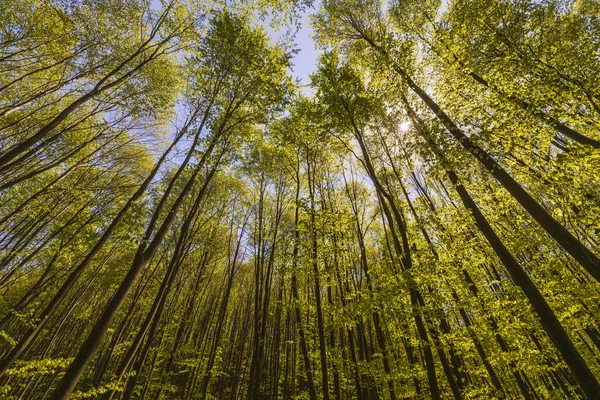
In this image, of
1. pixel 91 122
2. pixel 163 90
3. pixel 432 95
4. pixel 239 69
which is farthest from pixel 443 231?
pixel 91 122

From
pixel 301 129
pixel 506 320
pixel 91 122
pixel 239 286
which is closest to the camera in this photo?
pixel 506 320

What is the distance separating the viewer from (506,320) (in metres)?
7.05

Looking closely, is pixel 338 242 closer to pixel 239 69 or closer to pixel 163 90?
pixel 239 69

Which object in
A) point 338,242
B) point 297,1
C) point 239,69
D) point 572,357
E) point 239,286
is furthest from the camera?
point 239,286

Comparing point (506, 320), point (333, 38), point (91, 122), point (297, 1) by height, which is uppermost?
point (333, 38)

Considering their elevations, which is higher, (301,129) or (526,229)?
(301,129)

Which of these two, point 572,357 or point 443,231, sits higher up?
point 443,231

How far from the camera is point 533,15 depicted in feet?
27.8

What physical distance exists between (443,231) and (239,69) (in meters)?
9.61

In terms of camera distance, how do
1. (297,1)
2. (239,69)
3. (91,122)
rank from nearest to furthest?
(297,1) → (239,69) → (91,122)

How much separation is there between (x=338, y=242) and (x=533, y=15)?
35.9 ft

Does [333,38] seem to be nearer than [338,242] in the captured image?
No

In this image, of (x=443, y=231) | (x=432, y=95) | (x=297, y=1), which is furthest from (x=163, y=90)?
(x=443, y=231)

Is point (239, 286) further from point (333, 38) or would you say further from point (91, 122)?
point (333, 38)
